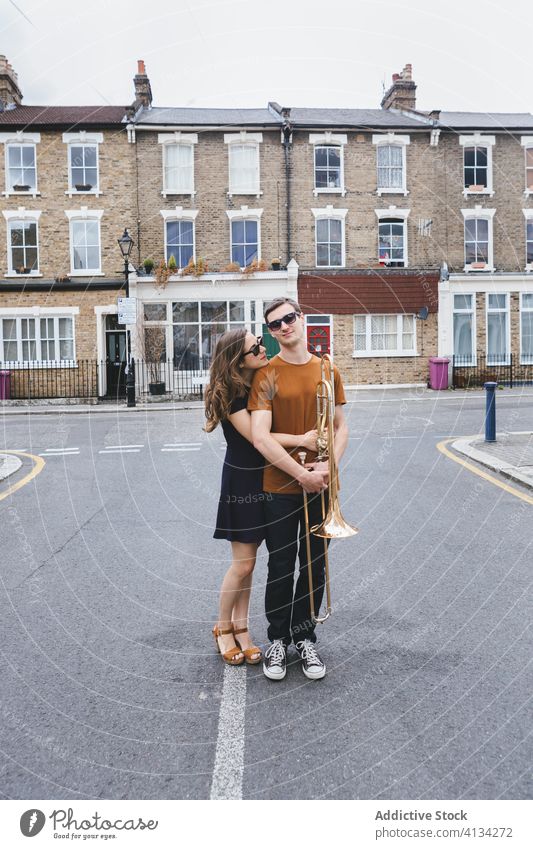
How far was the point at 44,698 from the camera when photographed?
372 cm

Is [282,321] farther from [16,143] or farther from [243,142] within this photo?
[16,143]

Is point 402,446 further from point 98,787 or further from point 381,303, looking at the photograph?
point 381,303

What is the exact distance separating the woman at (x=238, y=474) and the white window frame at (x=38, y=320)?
2696 cm

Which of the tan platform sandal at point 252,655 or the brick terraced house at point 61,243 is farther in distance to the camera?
the brick terraced house at point 61,243

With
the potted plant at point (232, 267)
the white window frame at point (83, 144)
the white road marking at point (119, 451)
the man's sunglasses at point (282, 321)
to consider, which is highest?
the white window frame at point (83, 144)

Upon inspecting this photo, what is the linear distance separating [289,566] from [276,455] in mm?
670

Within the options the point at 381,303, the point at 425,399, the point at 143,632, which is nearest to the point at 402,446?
the point at 143,632

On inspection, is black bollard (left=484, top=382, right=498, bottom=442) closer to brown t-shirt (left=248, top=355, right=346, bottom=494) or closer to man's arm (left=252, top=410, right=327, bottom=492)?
brown t-shirt (left=248, top=355, right=346, bottom=494)

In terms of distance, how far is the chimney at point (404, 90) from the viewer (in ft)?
110

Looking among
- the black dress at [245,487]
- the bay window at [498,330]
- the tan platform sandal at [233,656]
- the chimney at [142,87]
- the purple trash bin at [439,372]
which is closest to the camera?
the black dress at [245,487]

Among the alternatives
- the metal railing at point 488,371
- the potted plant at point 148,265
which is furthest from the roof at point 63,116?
the metal railing at point 488,371

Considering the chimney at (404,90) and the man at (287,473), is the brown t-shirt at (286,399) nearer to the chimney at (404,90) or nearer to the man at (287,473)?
the man at (287,473)

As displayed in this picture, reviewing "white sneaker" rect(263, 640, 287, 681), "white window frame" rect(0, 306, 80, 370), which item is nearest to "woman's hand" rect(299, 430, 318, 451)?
"white sneaker" rect(263, 640, 287, 681)

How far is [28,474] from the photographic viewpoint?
11500 millimetres
